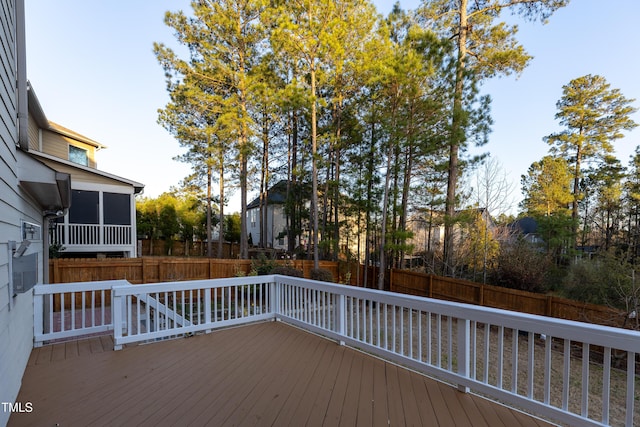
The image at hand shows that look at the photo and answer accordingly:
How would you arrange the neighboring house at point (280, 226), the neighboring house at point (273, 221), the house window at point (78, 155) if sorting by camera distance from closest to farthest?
the house window at point (78, 155) → the neighboring house at point (280, 226) → the neighboring house at point (273, 221)

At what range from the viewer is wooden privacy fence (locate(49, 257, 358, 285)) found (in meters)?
7.12

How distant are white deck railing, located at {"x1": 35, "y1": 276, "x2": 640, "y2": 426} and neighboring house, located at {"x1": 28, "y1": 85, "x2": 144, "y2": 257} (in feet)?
22.6

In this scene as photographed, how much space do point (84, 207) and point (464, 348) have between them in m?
11.1

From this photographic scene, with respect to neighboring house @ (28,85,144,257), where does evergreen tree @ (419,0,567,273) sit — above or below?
above

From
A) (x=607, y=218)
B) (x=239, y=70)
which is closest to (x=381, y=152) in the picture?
(x=239, y=70)

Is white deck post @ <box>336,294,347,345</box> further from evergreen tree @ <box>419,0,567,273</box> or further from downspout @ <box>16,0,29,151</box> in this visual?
evergreen tree @ <box>419,0,567,273</box>

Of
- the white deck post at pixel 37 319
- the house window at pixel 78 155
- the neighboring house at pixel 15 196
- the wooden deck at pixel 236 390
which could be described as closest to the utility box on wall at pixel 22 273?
the neighboring house at pixel 15 196

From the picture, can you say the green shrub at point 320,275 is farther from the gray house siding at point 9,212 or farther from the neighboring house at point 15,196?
the gray house siding at point 9,212

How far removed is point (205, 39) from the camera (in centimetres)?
1032

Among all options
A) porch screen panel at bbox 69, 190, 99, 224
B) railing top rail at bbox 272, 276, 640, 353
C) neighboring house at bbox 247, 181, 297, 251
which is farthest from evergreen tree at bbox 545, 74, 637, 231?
porch screen panel at bbox 69, 190, 99, 224

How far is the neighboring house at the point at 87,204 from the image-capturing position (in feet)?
28.7

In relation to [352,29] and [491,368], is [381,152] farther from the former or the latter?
[491,368]

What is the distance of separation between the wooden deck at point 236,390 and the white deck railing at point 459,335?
17 cm

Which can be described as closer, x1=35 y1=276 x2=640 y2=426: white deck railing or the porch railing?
x1=35 y1=276 x2=640 y2=426: white deck railing
